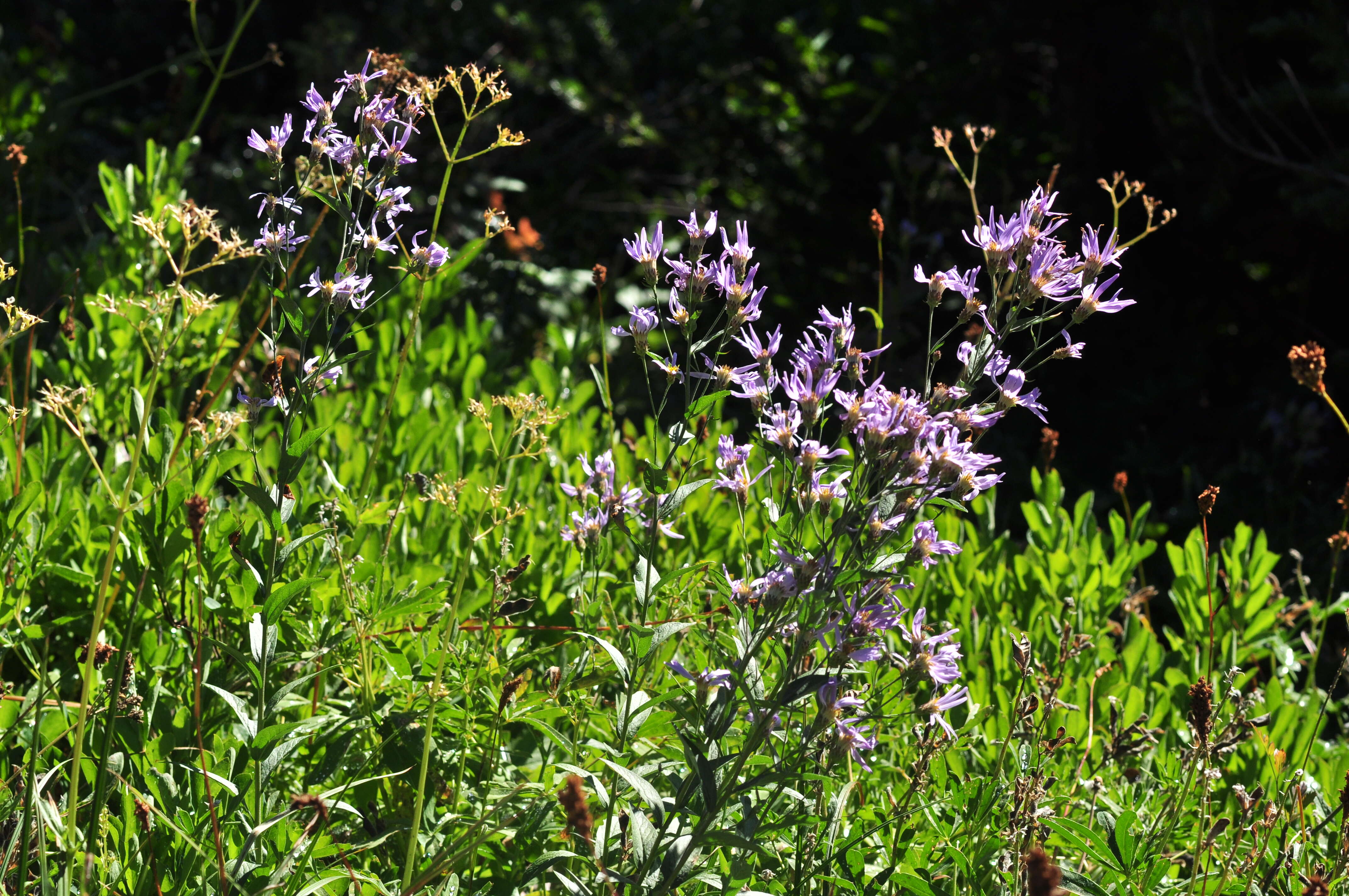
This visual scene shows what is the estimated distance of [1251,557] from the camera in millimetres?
2725

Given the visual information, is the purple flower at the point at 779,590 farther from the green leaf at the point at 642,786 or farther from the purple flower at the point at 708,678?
the green leaf at the point at 642,786

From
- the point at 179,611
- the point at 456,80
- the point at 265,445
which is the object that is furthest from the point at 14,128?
the point at 456,80

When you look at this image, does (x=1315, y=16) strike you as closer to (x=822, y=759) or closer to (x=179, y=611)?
(x=822, y=759)

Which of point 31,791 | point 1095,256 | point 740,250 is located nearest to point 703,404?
point 740,250

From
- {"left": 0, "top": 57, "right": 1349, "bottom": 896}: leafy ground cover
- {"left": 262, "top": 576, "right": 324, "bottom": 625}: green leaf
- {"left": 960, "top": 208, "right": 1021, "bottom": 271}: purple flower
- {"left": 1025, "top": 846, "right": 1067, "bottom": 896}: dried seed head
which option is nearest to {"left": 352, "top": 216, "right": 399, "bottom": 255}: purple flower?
{"left": 0, "top": 57, "right": 1349, "bottom": 896}: leafy ground cover

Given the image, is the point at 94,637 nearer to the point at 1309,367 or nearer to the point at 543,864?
the point at 543,864

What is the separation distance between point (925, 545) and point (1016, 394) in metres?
0.23

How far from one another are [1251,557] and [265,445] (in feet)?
7.82

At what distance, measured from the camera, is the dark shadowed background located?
4074 mm

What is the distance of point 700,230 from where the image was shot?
152 cm

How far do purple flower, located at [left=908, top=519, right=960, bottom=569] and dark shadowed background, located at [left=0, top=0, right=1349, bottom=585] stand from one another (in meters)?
2.30

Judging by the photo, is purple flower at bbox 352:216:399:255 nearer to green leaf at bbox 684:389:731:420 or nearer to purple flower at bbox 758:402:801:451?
green leaf at bbox 684:389:731:420

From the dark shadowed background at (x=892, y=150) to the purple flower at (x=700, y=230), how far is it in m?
2.26

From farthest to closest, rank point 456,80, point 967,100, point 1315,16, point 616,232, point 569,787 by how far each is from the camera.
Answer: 1. point 616,232
2. point 967,100
3. point 1315,16
4. point 456,80
5. point 569,787
